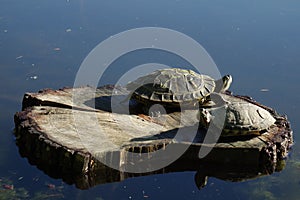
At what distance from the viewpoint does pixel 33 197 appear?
22.8 ft

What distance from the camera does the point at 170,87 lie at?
28.3ft

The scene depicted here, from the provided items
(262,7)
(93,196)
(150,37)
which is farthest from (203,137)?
(262,7)

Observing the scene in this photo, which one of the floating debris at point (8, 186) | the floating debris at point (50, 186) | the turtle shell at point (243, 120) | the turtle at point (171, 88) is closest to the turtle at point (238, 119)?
the turtle shell at point (243, 120)

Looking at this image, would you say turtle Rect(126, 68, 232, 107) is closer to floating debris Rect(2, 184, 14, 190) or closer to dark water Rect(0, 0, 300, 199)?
dark water Rect(0, 0, 300, 199)

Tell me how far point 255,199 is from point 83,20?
8556 millimetres

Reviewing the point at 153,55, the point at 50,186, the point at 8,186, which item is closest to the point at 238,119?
the point at 50,186

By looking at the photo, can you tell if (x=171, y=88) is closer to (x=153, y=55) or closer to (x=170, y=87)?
(x=170, y=87)

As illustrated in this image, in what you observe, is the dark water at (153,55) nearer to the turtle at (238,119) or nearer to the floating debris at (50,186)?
the floating debris at (50,186)

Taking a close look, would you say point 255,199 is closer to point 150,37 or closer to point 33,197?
point 33,197

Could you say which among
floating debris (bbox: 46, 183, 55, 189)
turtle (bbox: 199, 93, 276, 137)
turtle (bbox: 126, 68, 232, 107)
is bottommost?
floating debris (bbox: 46, 183, 55, 189)

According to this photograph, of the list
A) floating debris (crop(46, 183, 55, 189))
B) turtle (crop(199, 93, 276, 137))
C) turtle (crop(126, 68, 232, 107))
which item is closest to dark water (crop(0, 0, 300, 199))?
floating debris (crop(46, 183, 55, 189))

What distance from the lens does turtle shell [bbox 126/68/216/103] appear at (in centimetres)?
858

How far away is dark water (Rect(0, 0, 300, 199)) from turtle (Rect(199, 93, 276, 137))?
0.76m

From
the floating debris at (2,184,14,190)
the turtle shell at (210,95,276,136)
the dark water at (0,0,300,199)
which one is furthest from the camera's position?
the turtle shell at (210,95,276,136)
